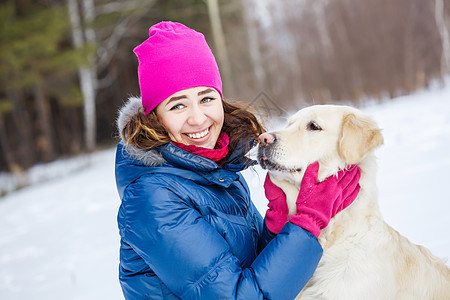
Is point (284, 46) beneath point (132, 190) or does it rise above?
beneath

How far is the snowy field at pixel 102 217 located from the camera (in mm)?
3463

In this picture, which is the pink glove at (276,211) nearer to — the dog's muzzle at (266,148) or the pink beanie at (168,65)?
the dog's muzzle at (266,148)

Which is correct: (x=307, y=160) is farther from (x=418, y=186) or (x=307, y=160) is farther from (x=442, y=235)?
(x=418, y=186)

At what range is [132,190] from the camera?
1581 millimetres

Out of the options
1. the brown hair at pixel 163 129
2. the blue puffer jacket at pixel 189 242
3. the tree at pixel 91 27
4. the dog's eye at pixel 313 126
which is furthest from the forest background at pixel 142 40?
the blue puffer jacket at pixel 189 242

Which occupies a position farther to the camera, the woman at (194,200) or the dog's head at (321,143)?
the dog's head at (321,143)

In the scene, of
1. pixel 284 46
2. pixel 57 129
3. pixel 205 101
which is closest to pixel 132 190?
pixel 205 101

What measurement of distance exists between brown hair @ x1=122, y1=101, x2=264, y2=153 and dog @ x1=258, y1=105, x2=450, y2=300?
0.64 ft

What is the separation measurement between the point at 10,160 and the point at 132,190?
13.2m

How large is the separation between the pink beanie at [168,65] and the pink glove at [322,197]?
2.44ft

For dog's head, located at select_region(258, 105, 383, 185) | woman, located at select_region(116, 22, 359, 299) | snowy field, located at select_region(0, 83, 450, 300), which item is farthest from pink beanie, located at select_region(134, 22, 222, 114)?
snowy field, located at select_region(0, 83, 450, 300)

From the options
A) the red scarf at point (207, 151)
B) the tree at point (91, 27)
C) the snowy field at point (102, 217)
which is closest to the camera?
the red scarf at point (207, 151)

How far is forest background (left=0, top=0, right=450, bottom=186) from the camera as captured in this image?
11.4 m

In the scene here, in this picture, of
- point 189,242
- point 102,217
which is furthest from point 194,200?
point 102,217
